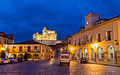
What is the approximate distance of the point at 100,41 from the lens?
37188 millimetres

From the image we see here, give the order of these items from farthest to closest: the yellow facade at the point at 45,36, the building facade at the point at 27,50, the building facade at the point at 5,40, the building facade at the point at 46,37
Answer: the yellow facade at the point at 45,36
the building facade at the point at 46,37
the building facade at the point at 27,50
the building facade at the point at 5,40

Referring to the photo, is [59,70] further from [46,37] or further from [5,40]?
[46,37]

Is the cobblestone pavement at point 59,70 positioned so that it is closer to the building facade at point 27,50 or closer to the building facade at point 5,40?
the building facade at point 5,40

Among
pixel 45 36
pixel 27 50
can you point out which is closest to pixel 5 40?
pixel 27 50

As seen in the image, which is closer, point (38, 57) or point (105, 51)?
point (105, 51)

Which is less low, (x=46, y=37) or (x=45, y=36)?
(x=45, y=36)

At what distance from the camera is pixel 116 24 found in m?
30.9

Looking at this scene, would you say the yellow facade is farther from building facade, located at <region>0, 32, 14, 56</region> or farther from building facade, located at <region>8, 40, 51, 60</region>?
building facade, located at <region>8, 40, 51, 60</region>

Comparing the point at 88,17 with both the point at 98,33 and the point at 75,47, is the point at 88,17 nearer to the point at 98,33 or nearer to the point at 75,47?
the point at 98,33

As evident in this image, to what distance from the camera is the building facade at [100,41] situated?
102ft

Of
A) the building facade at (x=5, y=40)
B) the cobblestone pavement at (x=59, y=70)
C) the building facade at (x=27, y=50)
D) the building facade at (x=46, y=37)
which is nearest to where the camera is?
the cobblestone pavement at (x=59, y=70)

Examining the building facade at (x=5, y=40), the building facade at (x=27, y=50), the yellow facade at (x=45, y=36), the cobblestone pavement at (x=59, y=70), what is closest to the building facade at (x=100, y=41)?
the cobblestone pavement at (x=59, y=70)

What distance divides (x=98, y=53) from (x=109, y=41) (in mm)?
8664

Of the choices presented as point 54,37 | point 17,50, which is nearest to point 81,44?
point 17,50
